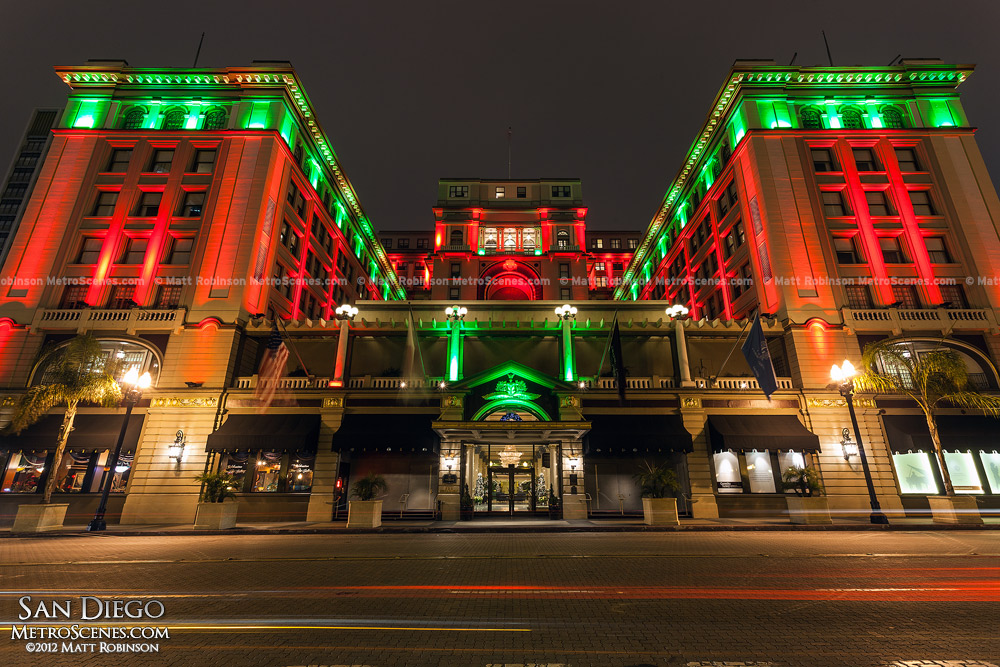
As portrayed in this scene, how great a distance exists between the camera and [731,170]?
130ft

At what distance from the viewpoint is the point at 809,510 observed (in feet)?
72.1

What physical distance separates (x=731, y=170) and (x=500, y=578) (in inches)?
1611

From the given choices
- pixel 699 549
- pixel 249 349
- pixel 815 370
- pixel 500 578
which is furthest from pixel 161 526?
pixel 815 370

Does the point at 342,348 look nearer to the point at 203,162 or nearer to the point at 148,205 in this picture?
the point at 148,205

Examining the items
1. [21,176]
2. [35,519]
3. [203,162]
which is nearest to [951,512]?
[35,519]

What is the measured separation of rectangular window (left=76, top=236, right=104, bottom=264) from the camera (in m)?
32.6

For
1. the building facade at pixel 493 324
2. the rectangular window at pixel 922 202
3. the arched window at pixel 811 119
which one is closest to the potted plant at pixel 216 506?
the building facade at pixel 493 324

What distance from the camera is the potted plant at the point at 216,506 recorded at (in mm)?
21250

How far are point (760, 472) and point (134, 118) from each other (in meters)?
54.1

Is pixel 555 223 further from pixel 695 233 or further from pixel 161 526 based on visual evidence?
pixel 161 526

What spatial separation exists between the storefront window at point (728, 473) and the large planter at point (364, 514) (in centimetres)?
1963

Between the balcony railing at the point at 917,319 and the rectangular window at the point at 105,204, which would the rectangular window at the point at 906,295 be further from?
the rectangular window at the point at 105,204

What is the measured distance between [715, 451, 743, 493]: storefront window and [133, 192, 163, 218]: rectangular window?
4344 centimetres

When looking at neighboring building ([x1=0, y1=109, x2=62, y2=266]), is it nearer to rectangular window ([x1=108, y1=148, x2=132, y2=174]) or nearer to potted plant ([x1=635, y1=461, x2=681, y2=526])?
rectangular window ([x1=108, y1=148, x2=132, y2=174])
